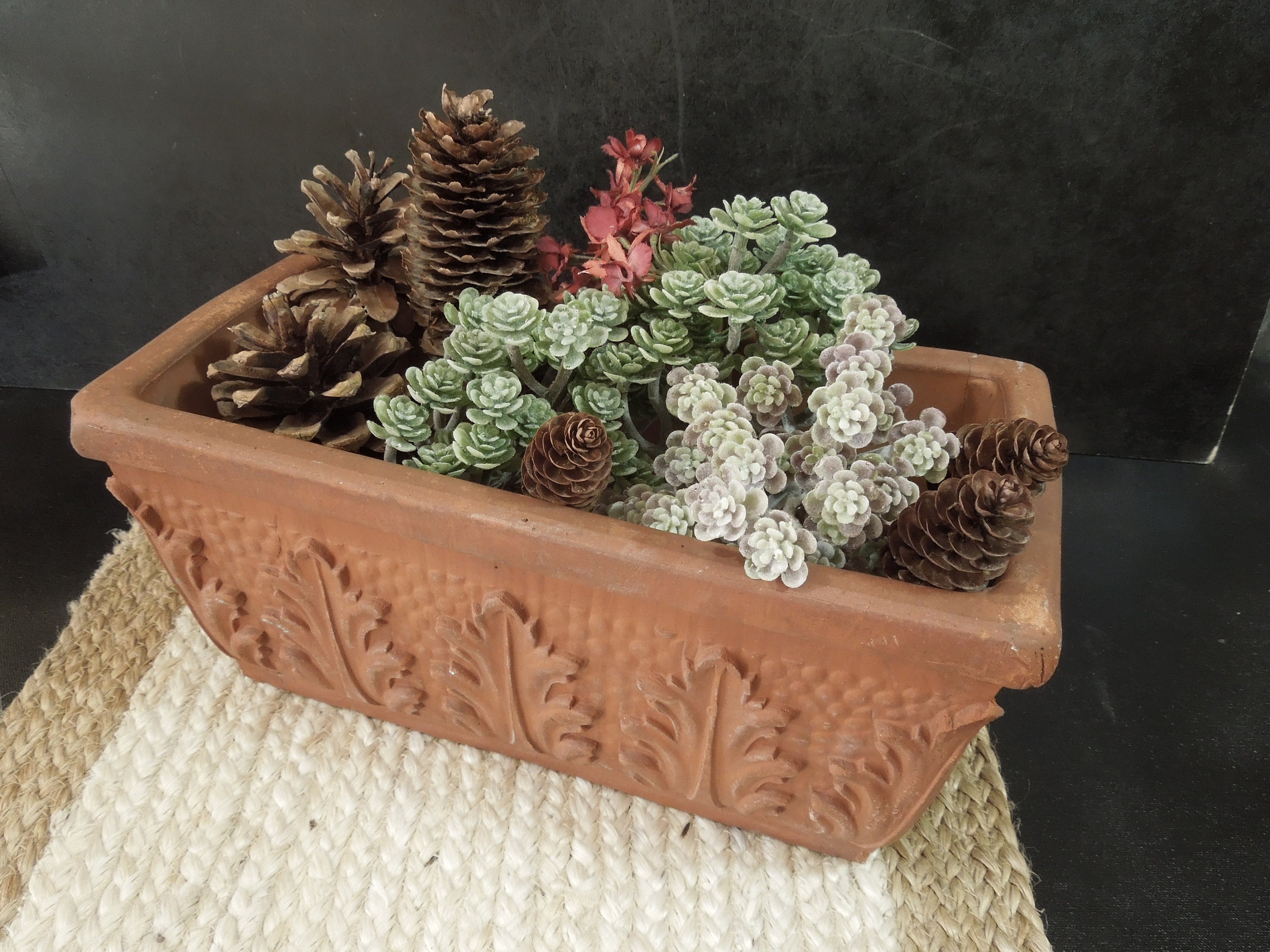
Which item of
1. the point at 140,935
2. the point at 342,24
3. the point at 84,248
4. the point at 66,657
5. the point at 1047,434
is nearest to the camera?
→ the point at 1047,434

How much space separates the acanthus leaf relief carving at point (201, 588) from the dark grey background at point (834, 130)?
475mm

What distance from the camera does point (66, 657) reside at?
0.68m

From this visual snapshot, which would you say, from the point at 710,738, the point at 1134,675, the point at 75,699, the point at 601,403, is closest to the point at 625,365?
the point at 601,403

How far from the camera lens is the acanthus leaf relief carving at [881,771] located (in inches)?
17.3

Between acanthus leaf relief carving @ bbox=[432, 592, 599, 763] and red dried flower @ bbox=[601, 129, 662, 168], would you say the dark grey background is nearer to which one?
red dried flower @ bbox=[601, 129, 662, 168]

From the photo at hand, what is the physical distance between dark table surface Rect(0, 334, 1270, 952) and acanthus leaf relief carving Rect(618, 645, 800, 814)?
29cm

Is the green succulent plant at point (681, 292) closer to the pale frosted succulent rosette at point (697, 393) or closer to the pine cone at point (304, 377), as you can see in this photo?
the pale frosted succulent rosette at point (697, 393)

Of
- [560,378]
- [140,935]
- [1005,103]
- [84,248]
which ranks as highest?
[1005,103]

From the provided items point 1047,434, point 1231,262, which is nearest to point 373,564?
point 1047,434

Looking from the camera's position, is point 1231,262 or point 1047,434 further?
point 1231,262

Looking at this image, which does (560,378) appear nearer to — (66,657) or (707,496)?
(707,496)

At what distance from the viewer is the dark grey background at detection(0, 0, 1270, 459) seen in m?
0.75

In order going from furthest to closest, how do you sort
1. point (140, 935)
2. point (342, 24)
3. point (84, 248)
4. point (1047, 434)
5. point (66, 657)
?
point (84, 248), point (342, 24), point (66, 657), point (140, 935), point (1047, 434)

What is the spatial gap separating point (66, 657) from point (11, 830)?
16cm
